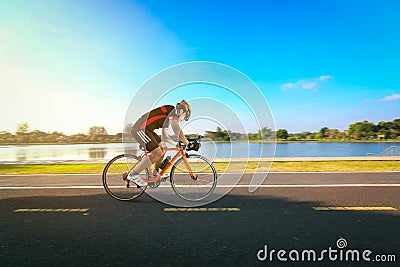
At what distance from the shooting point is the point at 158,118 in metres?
6.48

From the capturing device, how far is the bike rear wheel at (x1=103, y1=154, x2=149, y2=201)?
6.82 meters

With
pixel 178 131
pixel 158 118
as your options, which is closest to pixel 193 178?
pixel 178 131

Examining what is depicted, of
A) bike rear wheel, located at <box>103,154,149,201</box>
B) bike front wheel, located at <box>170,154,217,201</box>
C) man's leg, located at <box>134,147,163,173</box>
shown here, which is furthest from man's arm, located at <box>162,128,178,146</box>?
bike rear wheel, located at <box>103,154,149,201</box>

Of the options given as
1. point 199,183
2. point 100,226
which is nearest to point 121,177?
point 199,183

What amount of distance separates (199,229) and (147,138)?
2.31 metres

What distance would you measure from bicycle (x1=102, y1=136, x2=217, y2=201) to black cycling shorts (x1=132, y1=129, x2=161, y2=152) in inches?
6.7

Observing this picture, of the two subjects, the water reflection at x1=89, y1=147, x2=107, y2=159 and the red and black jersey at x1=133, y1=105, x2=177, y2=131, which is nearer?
the red and black jersey at x1=133, y1=105, x2=177, y2=131

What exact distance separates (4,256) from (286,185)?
6379 mm

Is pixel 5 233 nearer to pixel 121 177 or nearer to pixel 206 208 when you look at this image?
pixel 121 177

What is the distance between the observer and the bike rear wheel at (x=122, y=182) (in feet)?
22.4

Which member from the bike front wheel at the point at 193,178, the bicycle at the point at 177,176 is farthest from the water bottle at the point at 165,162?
the bike front wheel at the point at 193,178

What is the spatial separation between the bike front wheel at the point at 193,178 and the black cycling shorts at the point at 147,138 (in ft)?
1.78

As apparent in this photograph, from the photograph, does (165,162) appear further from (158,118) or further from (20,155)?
(20,155)

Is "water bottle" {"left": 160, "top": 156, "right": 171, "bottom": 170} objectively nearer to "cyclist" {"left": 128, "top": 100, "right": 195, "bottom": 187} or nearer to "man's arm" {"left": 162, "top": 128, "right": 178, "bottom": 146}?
"cyclist" {"left": 128, "top": 100, "right": 195, "bottom": 187}
